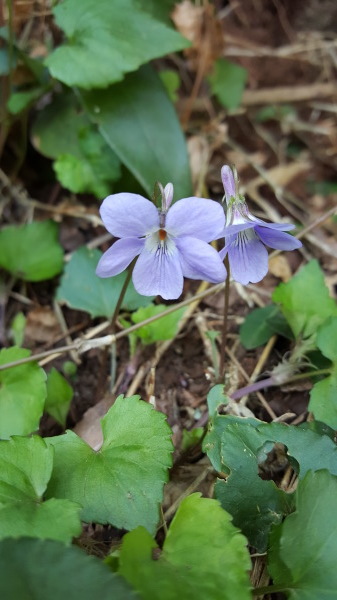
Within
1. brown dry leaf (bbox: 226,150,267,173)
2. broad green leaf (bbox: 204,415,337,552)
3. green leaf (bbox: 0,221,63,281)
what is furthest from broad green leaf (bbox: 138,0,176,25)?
broad green leaf (bbox: 204,415,337,552)

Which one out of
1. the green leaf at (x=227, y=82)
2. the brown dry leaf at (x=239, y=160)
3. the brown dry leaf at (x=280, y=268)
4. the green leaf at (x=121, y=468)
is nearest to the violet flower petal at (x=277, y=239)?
the green leaf at (x=121, y=468)

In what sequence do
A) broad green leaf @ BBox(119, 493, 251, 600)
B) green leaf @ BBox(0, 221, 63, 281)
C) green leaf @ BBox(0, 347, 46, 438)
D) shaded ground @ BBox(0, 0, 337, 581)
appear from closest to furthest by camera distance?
broad green leaf @ BBox(119, 493, 251, 600), green leaf @ BBox(0, 347, 46, 438), shaded ground @ BBox(0, 0, 337, 581), green leaf @ BBox(0, 221, 63, 281)

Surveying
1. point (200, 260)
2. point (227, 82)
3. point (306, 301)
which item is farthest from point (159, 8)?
point (200, 260)

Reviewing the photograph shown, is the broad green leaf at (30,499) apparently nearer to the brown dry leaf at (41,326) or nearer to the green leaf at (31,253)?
the brown dry leaf at (41,326)

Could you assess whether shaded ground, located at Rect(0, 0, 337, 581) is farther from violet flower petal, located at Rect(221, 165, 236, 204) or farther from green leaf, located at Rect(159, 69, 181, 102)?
violet flower petal, located at Rect(221, 165, 236, 204)

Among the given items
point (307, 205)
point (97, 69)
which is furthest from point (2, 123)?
point (307, 205)

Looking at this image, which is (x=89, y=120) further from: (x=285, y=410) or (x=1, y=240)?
(x=285, y=410)

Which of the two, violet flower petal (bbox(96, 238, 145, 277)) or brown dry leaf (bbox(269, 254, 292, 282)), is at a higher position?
violet flower petal (bbox(96, 238, 145, 277))
